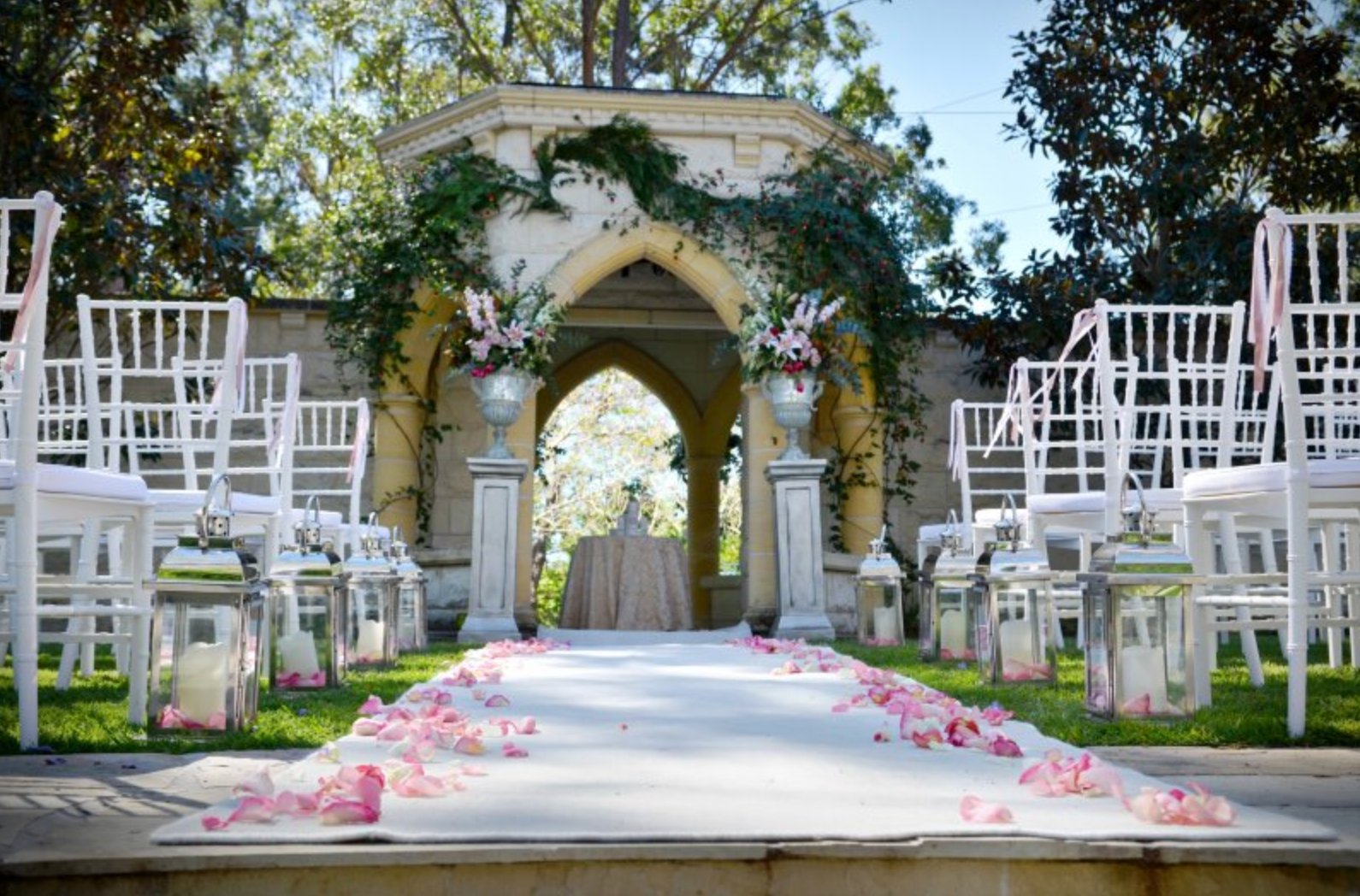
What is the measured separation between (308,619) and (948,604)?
2.36 m

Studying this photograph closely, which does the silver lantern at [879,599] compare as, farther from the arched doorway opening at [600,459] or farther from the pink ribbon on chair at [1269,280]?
the arched doorway opening at [600,459]

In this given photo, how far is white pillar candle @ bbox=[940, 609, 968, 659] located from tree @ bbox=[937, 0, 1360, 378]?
16.9ft

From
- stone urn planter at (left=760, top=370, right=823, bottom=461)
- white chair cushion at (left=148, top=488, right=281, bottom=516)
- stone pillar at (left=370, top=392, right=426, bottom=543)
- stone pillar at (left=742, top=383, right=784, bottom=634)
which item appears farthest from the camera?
stone pillar at (left=370, top=392, right=426, bottom=543)

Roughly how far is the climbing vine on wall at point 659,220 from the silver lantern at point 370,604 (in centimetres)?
393

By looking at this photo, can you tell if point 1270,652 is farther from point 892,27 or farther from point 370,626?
point 892,27

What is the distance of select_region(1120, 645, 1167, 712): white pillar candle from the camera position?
10.6ft

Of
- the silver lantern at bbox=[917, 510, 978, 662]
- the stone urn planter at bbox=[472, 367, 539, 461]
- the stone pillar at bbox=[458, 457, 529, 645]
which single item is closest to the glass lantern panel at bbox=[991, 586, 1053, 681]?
the silver lantern at bbox=[917, 510, 978, 662]

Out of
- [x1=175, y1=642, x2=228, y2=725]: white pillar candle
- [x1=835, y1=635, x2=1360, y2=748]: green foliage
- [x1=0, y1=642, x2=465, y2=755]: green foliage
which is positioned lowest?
[x1=0, y1=642, x2=465, y2=755]: green foliage

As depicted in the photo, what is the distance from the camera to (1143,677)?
3232 mm

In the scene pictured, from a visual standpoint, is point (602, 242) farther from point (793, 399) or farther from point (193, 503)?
point (193, 503)

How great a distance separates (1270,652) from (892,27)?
12715mm

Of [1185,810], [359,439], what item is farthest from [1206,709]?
[359,439]

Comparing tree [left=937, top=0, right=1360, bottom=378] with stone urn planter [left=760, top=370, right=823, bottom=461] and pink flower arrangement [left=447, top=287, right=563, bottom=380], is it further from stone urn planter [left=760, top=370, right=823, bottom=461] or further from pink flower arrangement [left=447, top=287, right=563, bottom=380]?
pink flower arrangement [left=447, top=287, right=563, bottom=380]

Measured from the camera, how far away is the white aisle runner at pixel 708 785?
184cm
